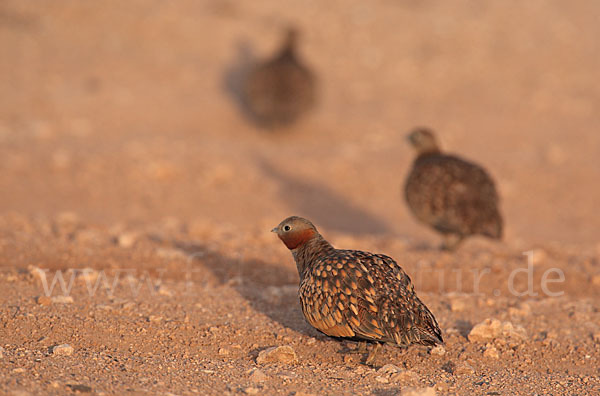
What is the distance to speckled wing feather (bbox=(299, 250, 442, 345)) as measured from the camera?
4.47 meters

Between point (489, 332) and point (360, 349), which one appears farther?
point (489, 332)

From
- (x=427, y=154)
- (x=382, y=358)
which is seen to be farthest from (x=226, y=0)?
(x=382, y=358)

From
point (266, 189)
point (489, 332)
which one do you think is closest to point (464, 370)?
point (489, 332)

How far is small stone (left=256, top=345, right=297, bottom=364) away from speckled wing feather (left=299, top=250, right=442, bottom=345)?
0.83ft

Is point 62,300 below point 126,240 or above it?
below

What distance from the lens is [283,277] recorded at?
656 centimetres

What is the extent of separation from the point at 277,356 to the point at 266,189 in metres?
6.64

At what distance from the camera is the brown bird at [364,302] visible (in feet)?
14.7

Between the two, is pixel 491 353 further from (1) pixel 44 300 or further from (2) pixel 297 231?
(1) pixel 44 300

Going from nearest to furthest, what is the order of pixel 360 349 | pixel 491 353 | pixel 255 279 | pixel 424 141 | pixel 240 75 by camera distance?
pixel 360 349 < pixel 491 353 < pixel 255 279 < pixel 424 141 < pixel 240 75

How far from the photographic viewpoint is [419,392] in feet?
12.8

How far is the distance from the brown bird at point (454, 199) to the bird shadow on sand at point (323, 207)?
2309 millimetres

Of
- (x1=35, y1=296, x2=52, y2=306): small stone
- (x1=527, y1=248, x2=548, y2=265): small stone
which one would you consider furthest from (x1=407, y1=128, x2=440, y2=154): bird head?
(x1=35, y1=296, x2=52, y2=306): small stone

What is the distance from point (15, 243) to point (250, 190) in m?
4.76
